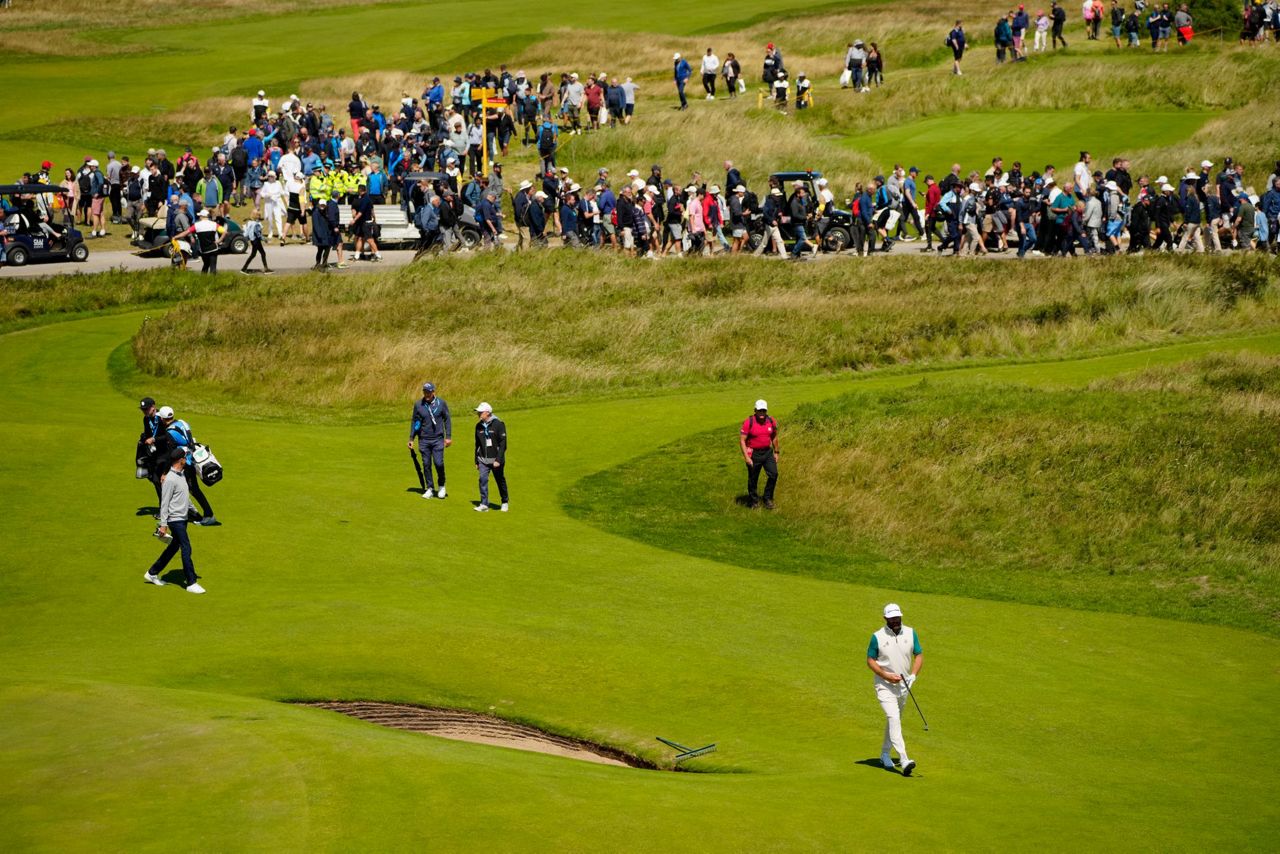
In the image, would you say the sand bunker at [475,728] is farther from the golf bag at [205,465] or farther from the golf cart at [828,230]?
the golf cart at [828,230]

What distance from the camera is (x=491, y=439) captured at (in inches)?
1070

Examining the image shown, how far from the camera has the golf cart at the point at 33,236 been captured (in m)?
51.4

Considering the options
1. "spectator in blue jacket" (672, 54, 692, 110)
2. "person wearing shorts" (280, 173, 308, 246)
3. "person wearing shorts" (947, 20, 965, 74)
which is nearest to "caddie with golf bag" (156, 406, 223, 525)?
"person wearing shorts" (280, 173, 308, 246)

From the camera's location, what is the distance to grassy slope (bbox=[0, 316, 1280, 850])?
1430 cm

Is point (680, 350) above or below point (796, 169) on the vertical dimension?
below

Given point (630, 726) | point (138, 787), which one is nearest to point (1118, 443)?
point (630, 726)

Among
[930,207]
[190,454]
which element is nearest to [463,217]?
[930,207]

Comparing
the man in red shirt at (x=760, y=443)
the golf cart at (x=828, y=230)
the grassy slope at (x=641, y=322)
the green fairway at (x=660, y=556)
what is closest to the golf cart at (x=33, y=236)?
the green fairway at (x=660, y=556)

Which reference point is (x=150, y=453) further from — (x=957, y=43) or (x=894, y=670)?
(x=957, y=43)

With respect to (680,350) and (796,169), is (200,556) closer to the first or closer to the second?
(680,350)

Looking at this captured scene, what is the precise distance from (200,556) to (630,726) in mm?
9100

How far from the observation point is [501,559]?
83.7ft

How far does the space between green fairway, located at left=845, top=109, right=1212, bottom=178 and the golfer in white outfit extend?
46506mm

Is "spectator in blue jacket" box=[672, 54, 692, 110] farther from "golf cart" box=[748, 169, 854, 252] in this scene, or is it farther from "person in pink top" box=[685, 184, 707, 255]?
"person in pink top" box=[685, 184, 707, 255]
